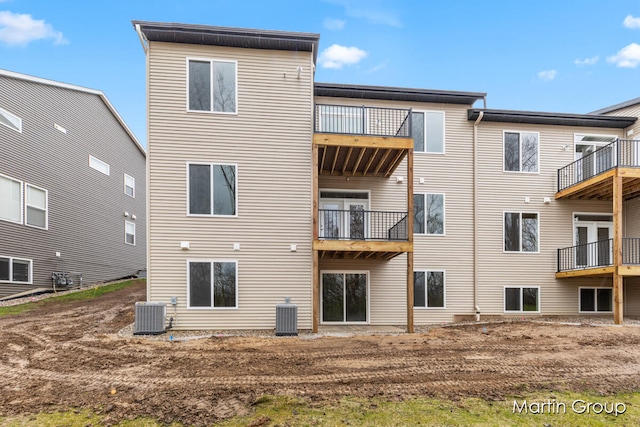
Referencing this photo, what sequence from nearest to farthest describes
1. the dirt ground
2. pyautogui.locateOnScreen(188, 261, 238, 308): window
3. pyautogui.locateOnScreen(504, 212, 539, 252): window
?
the dirt ground < pyautogui.locateOnScreen(188, 261, 238, 308): window < pyautogui.locateOnScreen(504, 212, 539, 252): window

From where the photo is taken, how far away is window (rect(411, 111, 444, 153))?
41.2 feet

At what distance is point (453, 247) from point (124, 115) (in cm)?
2004

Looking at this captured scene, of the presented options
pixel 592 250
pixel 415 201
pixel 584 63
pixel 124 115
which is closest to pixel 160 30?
pixel 415 201

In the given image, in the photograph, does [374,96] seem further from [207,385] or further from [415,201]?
[207,385]

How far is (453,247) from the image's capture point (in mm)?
12445

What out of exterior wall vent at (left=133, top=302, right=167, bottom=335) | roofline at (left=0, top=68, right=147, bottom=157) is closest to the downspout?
exterior wall vent at (left=133, top=302, right=167, bottom=335)

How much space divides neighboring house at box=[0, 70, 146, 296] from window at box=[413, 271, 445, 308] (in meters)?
15.3

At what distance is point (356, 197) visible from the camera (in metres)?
12.1

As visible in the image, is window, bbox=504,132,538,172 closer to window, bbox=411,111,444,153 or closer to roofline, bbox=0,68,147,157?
window, bbox=411,111,444,153

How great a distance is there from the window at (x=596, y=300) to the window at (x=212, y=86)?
1400 cm

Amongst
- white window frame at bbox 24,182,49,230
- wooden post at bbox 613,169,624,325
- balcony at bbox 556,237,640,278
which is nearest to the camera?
wooden post at bbox 613,169,624,325

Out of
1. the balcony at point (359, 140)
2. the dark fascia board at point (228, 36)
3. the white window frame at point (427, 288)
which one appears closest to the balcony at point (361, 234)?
the balcony at point (359, 140)

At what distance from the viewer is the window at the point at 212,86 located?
1070 cm

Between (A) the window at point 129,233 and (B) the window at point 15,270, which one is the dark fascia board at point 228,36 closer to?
(B) the window at point 15,270
